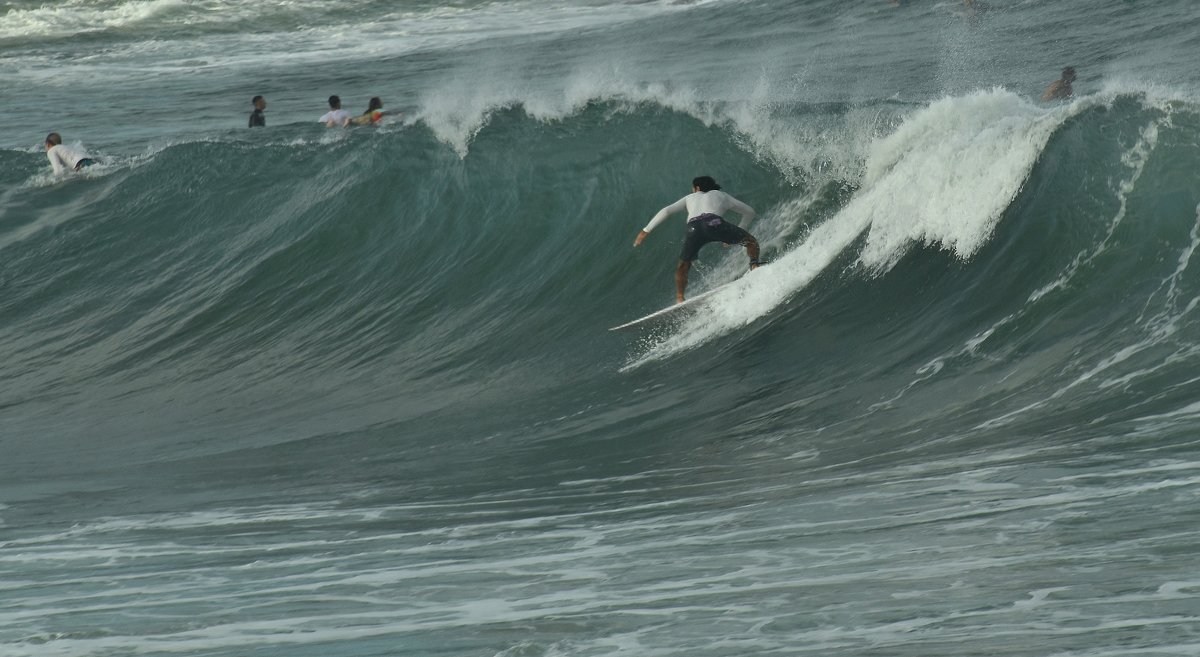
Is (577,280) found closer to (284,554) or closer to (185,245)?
(185,245)

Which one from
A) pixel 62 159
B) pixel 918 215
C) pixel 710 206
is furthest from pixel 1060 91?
pixel 62 159

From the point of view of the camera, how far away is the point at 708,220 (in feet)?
33.9

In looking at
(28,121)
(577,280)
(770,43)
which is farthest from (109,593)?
(770,43)

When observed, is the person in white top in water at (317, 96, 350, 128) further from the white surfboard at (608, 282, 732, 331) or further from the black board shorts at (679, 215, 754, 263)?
the black board shorts at (679, 215, 754, 263)

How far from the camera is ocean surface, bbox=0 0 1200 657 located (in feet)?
17.2

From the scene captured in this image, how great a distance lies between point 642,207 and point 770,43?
12.6m

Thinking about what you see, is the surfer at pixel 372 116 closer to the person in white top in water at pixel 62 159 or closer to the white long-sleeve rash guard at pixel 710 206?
the person in white top in water at pixel 62 159

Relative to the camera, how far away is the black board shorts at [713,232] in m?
10.3

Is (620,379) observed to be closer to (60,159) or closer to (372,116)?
(372,116)

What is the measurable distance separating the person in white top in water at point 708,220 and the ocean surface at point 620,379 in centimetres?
39

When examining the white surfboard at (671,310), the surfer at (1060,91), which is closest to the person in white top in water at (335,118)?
the white surfboard at (671,310)

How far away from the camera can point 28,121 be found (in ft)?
74.3

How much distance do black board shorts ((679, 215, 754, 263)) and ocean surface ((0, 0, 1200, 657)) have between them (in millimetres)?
389

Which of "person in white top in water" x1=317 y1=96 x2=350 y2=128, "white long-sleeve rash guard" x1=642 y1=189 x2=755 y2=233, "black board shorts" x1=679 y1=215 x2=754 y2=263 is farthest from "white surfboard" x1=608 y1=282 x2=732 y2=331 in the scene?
"person in white top in water" x1=317 y1=96 x2=350 y2=128
